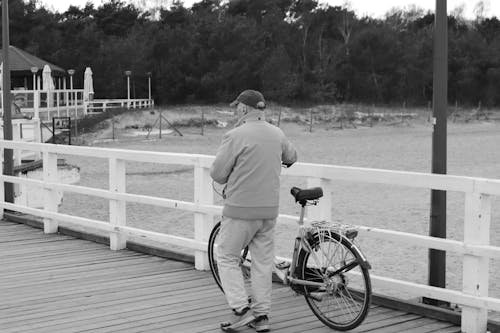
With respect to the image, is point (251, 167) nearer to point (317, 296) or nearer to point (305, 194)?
point (305, 194)

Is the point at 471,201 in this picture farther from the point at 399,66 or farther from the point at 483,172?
the point at 399,66

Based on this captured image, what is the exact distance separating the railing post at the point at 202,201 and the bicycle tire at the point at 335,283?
Result: 74.3 inches

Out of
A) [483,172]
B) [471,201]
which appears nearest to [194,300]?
[471,201]

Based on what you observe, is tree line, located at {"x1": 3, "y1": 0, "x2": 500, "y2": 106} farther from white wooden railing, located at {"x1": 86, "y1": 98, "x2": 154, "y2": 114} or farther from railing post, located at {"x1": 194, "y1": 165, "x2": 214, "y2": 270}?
railing post, located at {"x1": 194, "y1": 165, "x2": 214, "y2": 270}

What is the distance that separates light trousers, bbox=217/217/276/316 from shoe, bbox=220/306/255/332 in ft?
0.12

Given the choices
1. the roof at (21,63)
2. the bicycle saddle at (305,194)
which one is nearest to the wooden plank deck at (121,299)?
the bicycle saddle at (305,194)

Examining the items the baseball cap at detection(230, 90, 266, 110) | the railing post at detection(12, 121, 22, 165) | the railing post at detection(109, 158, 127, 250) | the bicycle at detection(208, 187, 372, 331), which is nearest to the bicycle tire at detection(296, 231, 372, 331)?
the bicycle at detection(208, 187, 372, 331)

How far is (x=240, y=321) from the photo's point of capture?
5.44 m

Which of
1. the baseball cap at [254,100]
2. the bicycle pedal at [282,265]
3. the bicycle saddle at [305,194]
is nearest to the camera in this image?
the baseball cap at [254,100]

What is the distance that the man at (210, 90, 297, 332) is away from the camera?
530 centimetres

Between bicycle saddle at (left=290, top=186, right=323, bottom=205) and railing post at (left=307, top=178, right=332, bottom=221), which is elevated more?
bicycle saddle at (left=290, top=186, right=323, bottom=205)

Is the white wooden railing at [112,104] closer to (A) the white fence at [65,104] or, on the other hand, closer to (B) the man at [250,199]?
(A) the white fence at [65,104]

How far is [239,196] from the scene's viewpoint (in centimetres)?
533

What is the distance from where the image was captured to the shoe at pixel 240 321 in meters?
5.42
